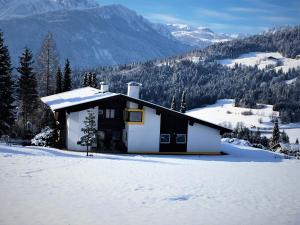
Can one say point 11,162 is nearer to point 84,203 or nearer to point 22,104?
point 84,203

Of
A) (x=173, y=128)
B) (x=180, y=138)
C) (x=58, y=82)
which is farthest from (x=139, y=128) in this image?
(x=58, y=82)

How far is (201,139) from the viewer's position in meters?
39.0

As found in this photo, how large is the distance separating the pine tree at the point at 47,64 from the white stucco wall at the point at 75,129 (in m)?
22.5

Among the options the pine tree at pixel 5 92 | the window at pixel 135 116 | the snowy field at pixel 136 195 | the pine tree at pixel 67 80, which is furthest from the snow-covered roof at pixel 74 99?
the pine tree at pixel 67 80

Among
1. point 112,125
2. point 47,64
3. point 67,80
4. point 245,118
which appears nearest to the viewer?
point 112,125

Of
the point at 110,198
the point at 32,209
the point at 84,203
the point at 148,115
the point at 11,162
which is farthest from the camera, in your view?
the point at 148,115

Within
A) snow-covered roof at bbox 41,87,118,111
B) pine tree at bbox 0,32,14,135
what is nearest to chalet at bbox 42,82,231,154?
snow-covered roof at bbox 41,87,118,111

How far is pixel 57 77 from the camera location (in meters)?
60.9

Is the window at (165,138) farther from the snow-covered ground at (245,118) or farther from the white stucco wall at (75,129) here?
the snow-covered ground at (245,118)

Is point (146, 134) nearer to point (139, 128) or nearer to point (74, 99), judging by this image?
point (139, 128)

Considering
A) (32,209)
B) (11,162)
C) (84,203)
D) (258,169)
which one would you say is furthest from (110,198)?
(258,169)

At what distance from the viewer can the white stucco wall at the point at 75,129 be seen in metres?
36.4

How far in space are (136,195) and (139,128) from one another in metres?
21.6

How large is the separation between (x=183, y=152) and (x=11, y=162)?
801 inches
